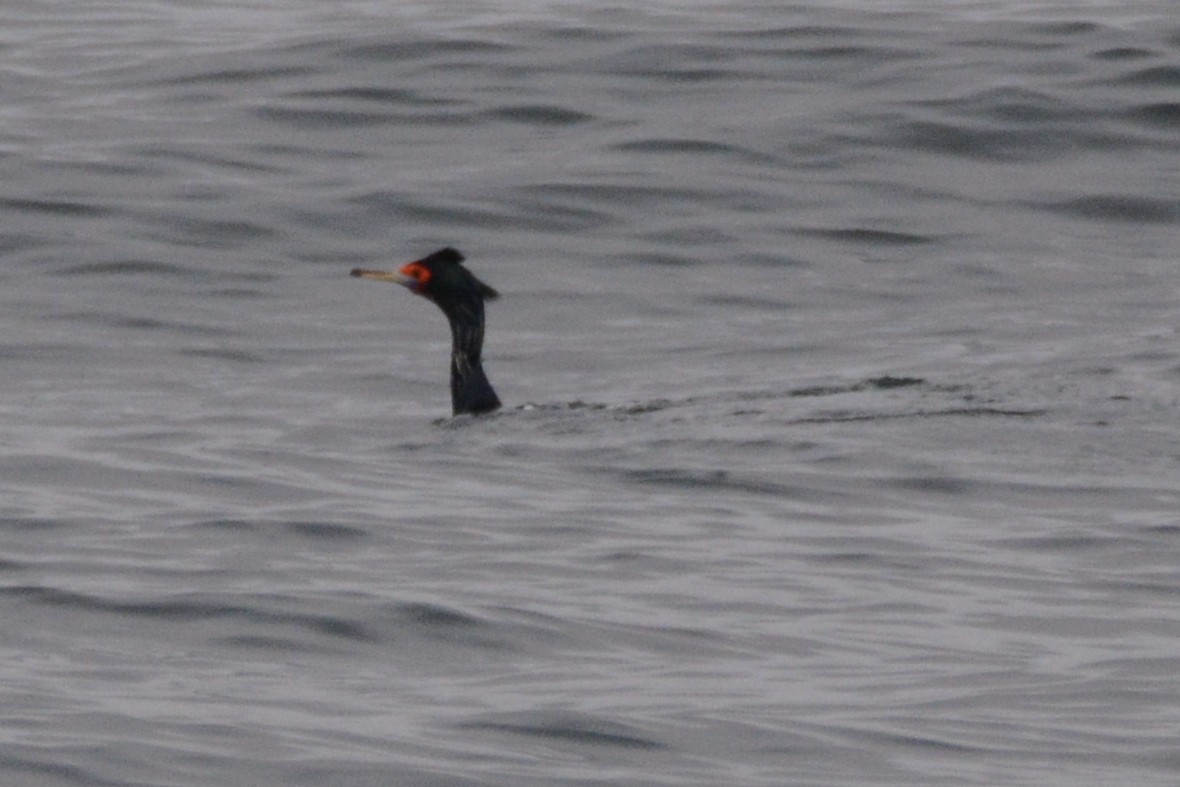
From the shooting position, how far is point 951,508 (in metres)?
11.7

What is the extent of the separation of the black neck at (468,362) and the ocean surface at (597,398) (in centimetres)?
32

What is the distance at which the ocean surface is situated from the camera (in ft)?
26.8

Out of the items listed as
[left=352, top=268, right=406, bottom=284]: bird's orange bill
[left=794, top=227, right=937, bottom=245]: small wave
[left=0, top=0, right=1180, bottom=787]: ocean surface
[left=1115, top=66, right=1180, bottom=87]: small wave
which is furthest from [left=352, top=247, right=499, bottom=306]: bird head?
[left=1115, top=66, right=1180, bottom=87]: small wave

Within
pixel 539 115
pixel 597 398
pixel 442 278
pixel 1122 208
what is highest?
pixel 442 278

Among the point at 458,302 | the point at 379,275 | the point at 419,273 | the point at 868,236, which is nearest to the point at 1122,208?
the point at 868,236

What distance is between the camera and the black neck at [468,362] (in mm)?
14898

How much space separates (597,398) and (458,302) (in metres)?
0.89

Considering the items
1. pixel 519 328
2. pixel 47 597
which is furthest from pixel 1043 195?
pixel 47 597

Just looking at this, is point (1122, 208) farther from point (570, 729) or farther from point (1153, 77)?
point (570, 729)

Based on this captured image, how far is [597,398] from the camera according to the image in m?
15.3

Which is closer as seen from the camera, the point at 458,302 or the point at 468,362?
the point at 468,362

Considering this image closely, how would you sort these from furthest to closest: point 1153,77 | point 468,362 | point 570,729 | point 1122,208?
Answer: point 1153,77
point 1122,208
point 468,362
point 570,729

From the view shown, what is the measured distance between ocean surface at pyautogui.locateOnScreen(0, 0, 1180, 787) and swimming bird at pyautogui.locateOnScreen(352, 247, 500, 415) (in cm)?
34

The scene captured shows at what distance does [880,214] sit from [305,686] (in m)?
13.2
